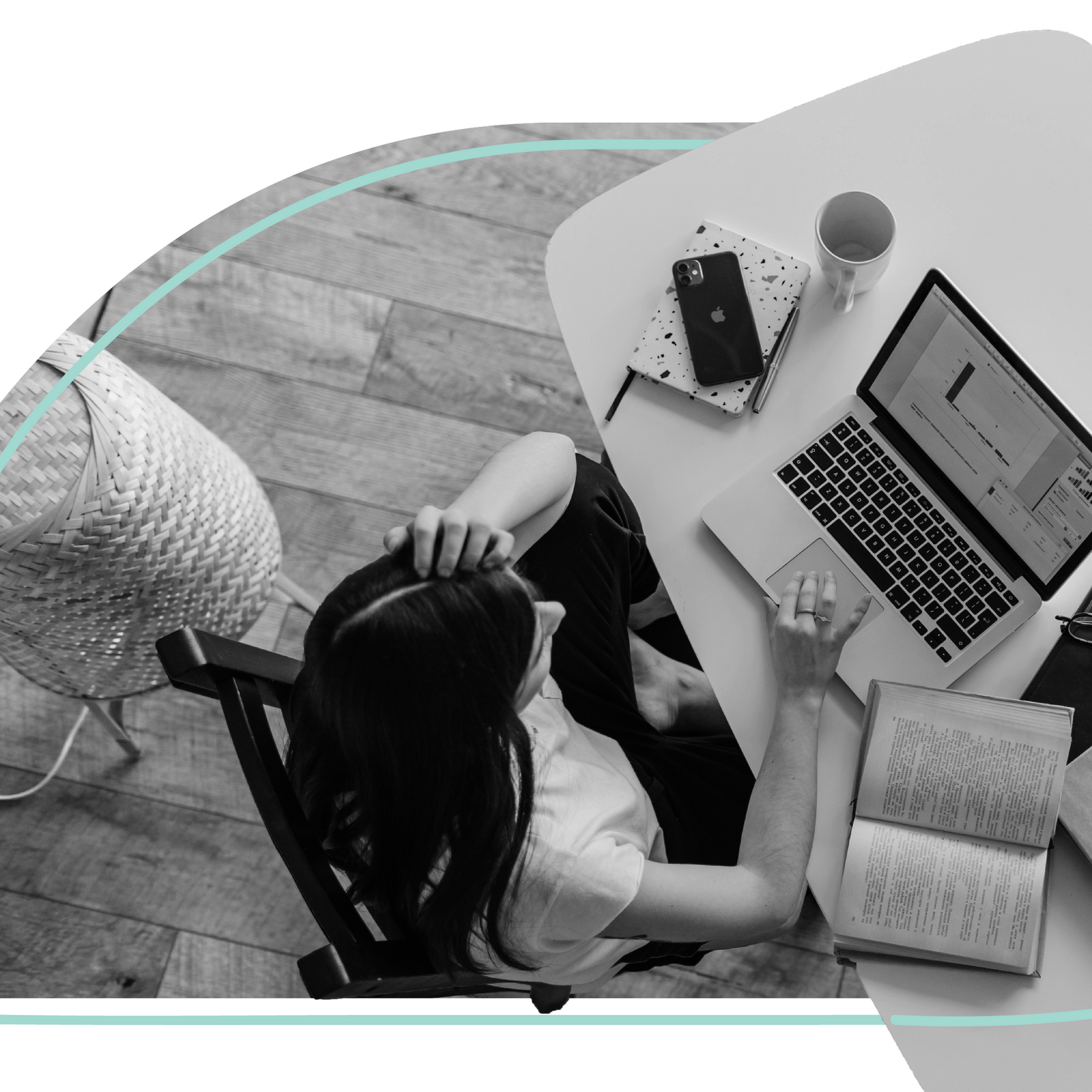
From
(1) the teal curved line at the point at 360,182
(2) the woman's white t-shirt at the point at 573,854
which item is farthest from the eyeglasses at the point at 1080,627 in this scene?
(1) the teal curved line at the point at 360,182

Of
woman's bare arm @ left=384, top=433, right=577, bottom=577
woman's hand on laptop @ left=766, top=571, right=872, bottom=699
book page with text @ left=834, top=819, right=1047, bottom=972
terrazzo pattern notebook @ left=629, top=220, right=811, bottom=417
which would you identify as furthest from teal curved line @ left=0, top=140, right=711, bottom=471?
book page with text @ left=834, top=819, right=1047, bottom=972

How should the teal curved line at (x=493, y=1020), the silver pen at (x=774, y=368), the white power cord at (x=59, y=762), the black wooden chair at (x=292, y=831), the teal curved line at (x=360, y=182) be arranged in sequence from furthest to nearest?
1. the teal curved line at (x=360, y=182)
2. the white power cord at (x=59, y=762)
3. the teal curved line at (x=493, y=1020)
4. the silver pen at (x=774, y=368)
5. the black wooden chair at (x=292, y=831)

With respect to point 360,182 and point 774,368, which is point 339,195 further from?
point 774,368

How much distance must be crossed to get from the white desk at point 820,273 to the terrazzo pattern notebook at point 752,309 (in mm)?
20

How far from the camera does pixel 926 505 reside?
3.51ft

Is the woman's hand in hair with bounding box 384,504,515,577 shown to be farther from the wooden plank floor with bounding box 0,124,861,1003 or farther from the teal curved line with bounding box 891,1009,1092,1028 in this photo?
the wooden plank floor with bounding box 0,124,861,1003

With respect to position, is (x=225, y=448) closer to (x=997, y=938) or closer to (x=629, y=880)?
(x=629, y=880)

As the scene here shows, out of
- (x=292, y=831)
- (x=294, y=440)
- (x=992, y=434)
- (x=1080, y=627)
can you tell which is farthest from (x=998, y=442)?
(x=294, y=440)

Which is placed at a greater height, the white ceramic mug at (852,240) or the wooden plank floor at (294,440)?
the white ceramic mug at (852,240)

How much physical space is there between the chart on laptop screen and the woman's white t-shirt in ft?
1.55

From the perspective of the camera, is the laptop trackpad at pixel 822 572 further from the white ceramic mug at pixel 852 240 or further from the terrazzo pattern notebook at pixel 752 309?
the white ceramic mug at pixel 852 240

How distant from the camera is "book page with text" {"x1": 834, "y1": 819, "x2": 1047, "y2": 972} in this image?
0.94 meters

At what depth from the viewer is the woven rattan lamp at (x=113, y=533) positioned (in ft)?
3.61

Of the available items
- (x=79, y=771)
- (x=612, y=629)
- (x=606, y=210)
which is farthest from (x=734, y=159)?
(x=79, y=771)
